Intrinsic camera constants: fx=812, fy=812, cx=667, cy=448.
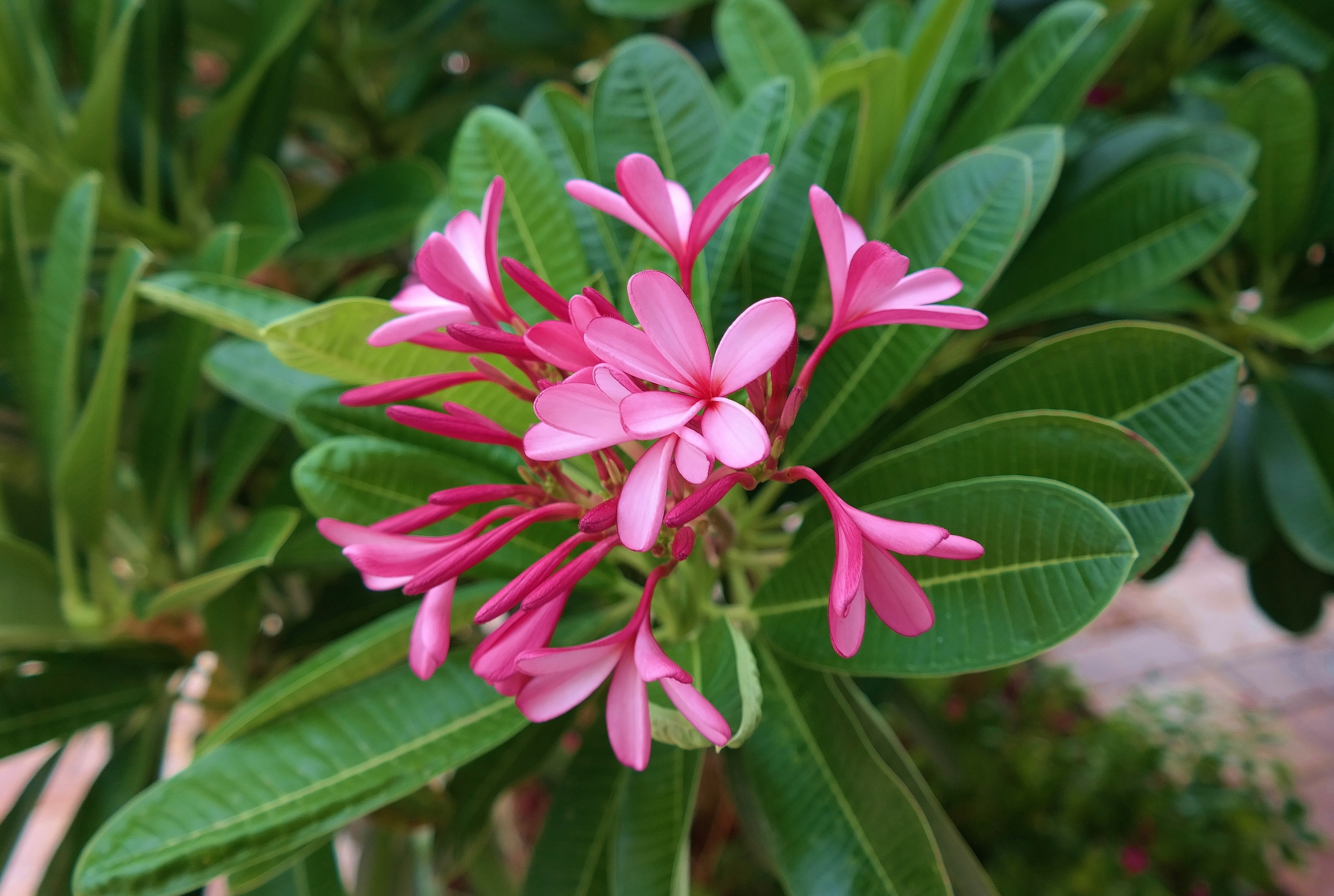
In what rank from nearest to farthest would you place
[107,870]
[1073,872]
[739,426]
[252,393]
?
[739,426] → [107,870] → [252,393] → [1073,872]

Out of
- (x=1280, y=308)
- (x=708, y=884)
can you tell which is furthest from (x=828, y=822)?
(x=708, y=884)

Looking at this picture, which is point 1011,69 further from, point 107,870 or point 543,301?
point 107,870

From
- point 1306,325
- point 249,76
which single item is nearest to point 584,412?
point 1306,325

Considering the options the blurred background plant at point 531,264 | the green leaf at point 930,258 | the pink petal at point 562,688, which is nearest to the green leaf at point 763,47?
the blurred background plant at point 531,264

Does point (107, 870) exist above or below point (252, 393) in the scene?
below

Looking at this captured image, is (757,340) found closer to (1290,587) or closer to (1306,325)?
(1306,325)

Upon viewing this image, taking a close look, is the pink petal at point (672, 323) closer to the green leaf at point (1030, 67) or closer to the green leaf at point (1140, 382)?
the green leaf at point (1140, 382)

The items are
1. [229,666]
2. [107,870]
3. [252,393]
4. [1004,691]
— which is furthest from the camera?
[1004,691]
